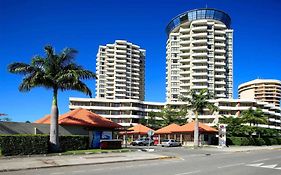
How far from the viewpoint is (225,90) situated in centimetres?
13262

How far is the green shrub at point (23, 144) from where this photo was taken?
2884 cm

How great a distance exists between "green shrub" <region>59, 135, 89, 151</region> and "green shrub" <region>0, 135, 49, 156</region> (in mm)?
3324

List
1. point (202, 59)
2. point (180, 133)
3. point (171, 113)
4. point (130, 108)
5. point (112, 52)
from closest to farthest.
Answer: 1. point (180, 133)
2. point (171, 113)
3. point (130, 108)
4. point (202, 59)
5. point (112, 52)

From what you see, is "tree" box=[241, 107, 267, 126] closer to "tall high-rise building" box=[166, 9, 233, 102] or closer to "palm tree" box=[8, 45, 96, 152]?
"palm tree" box=[8, 45, 96, 152]

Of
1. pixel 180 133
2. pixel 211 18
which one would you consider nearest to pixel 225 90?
pixel 211 18

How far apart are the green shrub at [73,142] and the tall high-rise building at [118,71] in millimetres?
109954

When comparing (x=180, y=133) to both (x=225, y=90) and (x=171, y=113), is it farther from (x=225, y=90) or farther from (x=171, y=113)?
(x=225, y=90)

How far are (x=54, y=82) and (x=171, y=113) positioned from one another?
66.2 metres

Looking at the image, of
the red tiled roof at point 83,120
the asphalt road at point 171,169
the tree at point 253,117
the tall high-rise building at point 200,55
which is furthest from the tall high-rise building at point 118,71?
the asphalt road at point 171,169

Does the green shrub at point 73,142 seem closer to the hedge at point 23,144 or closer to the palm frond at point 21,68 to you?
the hedge at point 23,144

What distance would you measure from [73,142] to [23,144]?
6.70 m

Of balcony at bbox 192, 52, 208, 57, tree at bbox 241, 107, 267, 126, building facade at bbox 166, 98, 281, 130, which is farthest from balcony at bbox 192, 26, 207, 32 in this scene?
tree at bbox 241, 107, 267, 126

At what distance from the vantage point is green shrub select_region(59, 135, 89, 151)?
34.7 meters

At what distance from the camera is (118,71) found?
151 metres
